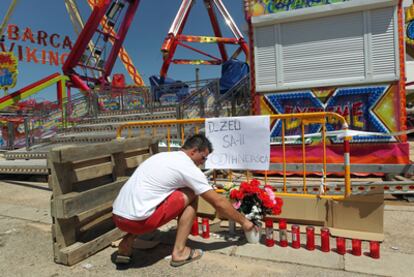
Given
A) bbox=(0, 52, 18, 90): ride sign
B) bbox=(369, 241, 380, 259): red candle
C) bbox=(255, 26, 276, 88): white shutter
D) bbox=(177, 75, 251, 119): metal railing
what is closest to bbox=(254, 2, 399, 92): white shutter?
bbox=(255, 26, 276, 88): white shutter

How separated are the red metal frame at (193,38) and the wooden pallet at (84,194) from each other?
13.6m

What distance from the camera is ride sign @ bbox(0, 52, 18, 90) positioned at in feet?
60.3

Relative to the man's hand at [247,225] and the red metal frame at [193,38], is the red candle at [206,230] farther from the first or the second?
the red metal frame at [193,38]

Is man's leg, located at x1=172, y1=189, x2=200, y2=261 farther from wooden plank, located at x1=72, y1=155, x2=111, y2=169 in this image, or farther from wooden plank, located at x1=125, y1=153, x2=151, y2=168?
wooden plank, located at x1=125, y1=153, x2=151, y2=168

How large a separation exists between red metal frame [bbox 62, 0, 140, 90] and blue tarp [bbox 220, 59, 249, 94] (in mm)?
11655

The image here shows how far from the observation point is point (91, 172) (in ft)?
10.6

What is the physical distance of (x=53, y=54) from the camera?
89.8 ft

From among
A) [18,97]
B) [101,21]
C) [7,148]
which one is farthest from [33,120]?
[101,21]

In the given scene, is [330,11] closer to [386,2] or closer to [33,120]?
[386,2]

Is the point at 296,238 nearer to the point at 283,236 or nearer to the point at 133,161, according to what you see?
the point at 283,236

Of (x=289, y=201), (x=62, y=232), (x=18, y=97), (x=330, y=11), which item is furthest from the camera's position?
(x=18, y=97)

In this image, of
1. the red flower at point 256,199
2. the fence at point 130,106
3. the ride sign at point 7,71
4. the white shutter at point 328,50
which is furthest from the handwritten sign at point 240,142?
the ride sign at point 7,71

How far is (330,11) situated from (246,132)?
424 cm

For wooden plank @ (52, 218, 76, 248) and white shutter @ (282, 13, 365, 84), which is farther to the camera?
white shutter @ (282, 13, 365, 84)
